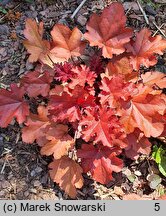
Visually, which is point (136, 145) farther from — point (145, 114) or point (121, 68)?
→ point (121, 68)

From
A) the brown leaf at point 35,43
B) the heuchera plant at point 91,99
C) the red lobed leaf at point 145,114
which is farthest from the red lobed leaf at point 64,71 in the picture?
the red lobed leaf at point 145,114

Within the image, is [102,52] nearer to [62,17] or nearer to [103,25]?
[103,25]

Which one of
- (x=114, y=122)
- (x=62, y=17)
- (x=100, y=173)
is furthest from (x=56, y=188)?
(x=62, y=17)

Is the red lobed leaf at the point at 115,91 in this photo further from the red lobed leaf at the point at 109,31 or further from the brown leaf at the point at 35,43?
the brown leaf at the point at 35,43

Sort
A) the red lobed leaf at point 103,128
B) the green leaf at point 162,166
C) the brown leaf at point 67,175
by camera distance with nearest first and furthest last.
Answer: the red lobed leaf at point 103,128, the brown leaf at point 67,175, the green leaf at point 162,166

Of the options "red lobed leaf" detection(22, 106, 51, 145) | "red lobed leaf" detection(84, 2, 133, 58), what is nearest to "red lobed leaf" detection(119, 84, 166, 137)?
"red lobed leaf" detection(84, 2, 133, 58)

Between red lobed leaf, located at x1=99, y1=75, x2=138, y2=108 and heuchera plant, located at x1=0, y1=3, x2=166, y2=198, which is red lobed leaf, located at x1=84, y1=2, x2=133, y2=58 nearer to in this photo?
heuchera plant, located at x1=0, y1=3, x2=166, y2=198

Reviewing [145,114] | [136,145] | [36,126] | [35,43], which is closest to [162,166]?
[136,145]
